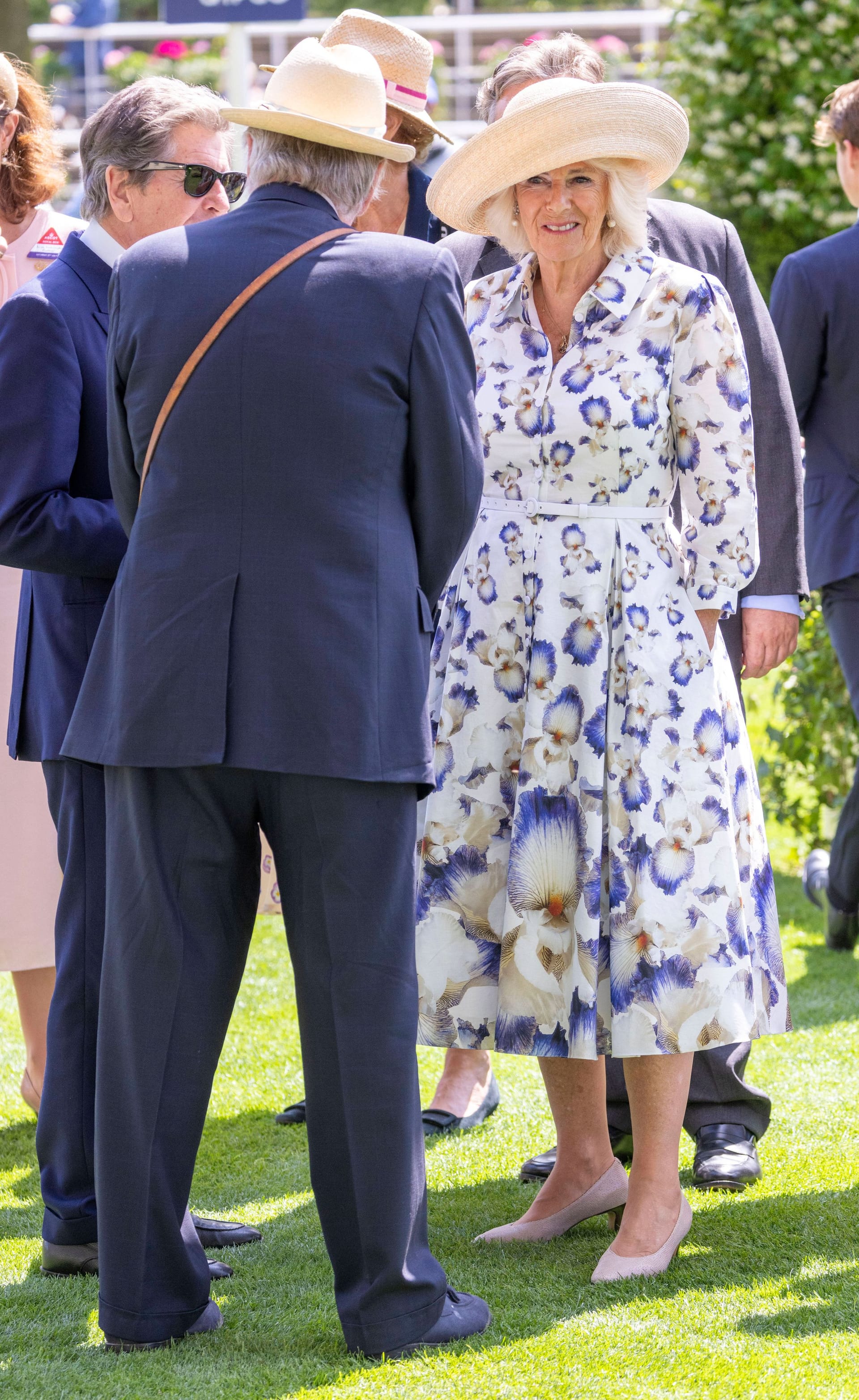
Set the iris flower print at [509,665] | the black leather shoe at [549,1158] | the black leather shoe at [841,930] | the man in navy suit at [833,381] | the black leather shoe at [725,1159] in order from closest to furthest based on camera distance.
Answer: the iris flower print at [509,665] < the black leather shoe at [725,1159] < the black leather shoe at [549,1158] < the man in navy suit at [833,381] < the black leather shoe at [841,930]

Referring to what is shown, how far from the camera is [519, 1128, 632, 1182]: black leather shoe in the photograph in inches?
141

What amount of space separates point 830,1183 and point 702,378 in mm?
1652

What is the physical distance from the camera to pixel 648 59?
31.5ft

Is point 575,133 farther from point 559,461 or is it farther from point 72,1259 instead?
point 72,1259

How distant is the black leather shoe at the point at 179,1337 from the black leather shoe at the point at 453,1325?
1.02 feet

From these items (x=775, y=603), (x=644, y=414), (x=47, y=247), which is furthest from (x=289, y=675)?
(x=47, y=247)

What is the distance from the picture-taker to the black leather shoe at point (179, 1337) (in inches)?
103

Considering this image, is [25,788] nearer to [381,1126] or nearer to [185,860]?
[185,860]

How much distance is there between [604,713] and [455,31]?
20.9 metres

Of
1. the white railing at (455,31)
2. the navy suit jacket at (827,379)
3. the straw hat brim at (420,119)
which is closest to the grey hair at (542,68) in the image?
the straw hat brim at (420,119)

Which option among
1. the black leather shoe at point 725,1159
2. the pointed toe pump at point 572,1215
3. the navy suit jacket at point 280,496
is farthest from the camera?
the black leather shoe at point 725,1159

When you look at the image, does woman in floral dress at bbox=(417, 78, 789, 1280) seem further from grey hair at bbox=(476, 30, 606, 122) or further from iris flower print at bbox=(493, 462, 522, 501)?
grey hair at bbox=(476, 30, 606, 122)

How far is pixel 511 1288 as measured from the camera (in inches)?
115

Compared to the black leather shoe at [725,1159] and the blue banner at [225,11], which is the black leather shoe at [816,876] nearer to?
the black leather shoe at [725,1159]
